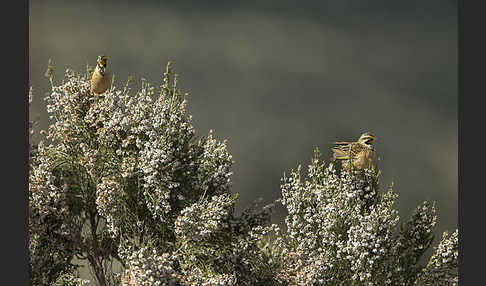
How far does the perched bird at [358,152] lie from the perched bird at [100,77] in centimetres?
227

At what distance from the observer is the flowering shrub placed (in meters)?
5.75

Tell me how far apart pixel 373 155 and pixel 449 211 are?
45.9 inches

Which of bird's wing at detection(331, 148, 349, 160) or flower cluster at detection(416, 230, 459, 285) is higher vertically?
bird's wing at detection(331, 148, 349, 160)

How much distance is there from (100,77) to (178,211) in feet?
4.65

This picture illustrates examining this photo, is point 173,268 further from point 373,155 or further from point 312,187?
point 373,155

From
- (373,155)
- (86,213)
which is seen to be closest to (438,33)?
(373,155)

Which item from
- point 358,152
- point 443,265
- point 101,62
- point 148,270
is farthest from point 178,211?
point 443,265

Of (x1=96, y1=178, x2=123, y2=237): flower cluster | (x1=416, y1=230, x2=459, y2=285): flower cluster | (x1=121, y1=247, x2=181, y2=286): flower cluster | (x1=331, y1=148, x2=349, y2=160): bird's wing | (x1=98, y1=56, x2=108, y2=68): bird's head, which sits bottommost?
(x1=121, y1=247, x2=181, y2=286): flower cluster

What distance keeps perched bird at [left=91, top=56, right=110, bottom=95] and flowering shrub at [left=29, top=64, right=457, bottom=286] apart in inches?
3.6

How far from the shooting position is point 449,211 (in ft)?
22.1

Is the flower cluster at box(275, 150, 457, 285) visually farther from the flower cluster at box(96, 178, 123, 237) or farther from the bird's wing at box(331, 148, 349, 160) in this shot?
the flower cluster at box(96, 178, 123, 237)

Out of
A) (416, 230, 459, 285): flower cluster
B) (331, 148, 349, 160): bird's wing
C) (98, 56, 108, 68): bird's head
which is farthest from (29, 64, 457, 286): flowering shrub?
(98, 56, 108, 68): bird's head

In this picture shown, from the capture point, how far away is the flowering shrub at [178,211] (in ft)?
18.9

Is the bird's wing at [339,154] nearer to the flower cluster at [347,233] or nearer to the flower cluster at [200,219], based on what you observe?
the flower cluster at [347,233]
